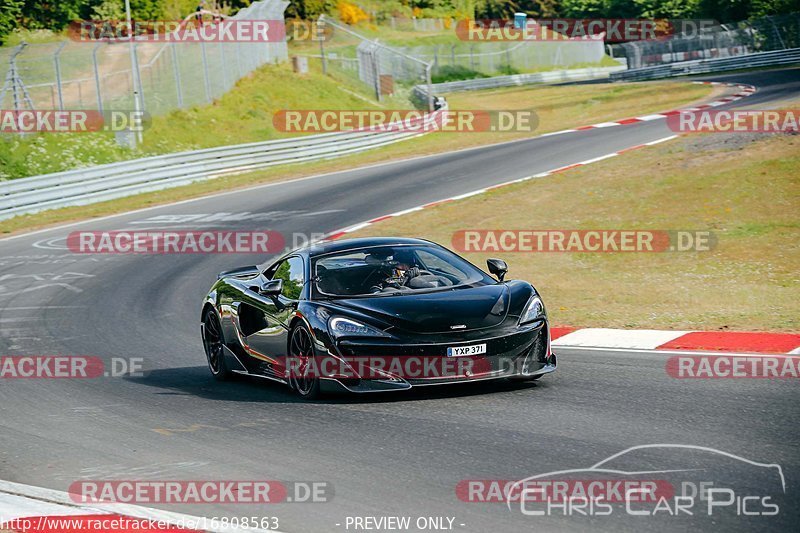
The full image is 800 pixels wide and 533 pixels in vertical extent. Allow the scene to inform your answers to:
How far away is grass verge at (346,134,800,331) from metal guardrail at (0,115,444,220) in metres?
9.14

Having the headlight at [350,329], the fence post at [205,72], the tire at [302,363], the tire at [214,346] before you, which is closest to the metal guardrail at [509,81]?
the fence post at [205,72]

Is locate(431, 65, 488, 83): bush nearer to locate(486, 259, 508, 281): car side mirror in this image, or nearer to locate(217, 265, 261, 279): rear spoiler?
locate(217, 265, 261, 279): rear spoiler

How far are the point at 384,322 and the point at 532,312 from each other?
4.04ft

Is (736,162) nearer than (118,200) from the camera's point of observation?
Yes

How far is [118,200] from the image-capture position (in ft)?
93.2

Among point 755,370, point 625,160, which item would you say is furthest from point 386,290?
point 625,160

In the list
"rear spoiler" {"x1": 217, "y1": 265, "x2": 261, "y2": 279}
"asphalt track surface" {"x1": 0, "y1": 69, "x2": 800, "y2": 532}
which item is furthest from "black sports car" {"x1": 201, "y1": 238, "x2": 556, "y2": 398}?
"rear spoiler" {"x1": 217, "y1": 265, "x2": 261, "y2": 279}

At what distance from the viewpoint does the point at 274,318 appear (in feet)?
32.8

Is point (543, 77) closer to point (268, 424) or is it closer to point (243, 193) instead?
point (243, 193)

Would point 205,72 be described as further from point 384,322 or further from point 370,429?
point 370,429

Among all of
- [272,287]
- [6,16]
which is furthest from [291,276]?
[6,16]

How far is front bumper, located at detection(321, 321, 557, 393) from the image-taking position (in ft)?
28.4

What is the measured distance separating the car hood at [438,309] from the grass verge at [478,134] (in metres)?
16.9

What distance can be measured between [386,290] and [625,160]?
55.9 ft
